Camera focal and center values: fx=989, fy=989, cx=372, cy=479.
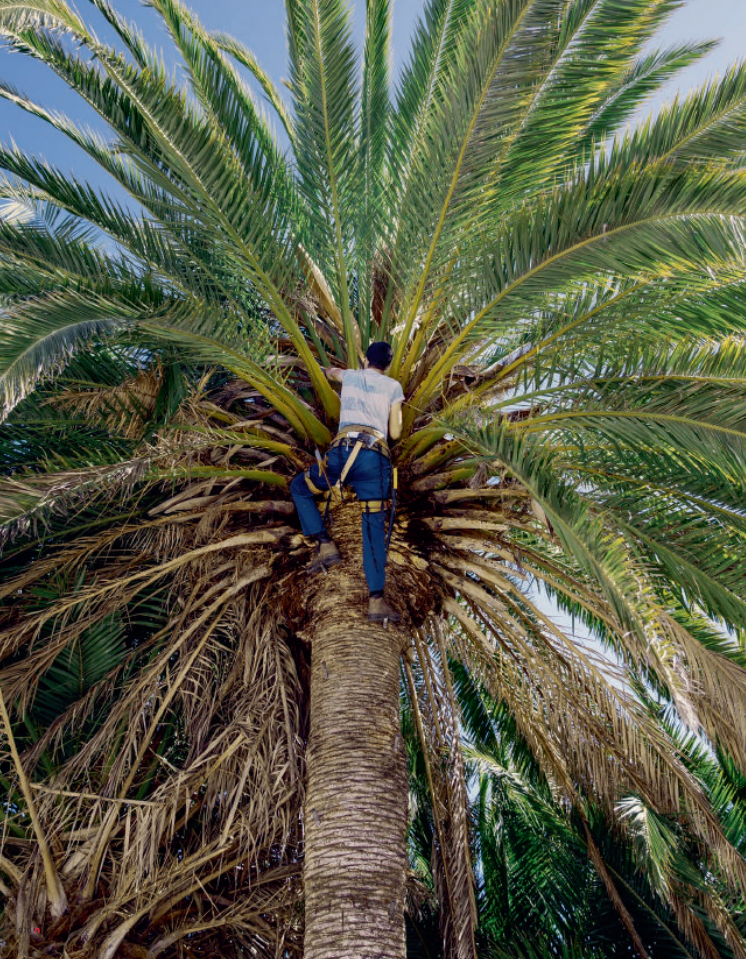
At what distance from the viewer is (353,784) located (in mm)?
5156

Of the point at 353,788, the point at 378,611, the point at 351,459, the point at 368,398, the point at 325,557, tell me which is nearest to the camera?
the point at 353,788

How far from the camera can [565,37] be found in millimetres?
5402

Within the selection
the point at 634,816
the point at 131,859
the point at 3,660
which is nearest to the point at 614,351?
the point at 634,816

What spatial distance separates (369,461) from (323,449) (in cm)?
75

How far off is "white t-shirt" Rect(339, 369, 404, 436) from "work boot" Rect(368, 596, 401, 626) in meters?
0.97

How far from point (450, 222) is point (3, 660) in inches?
157

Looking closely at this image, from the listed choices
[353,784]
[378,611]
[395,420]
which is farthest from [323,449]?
[353,784]

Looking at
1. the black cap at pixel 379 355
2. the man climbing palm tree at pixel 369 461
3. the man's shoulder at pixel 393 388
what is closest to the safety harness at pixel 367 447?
the man climbing palm tree at pixel 369 461

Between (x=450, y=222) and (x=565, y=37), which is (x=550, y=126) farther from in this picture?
(x=450, y=222)

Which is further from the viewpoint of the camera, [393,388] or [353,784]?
[393,388]

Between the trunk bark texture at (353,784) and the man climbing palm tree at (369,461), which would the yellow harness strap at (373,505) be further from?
the trunk bark texture at (353,784)

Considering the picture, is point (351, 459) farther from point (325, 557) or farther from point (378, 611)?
point (378, 611)

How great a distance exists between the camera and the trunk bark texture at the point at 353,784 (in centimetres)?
469

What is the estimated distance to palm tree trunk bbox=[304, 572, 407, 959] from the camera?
15.4 feet
